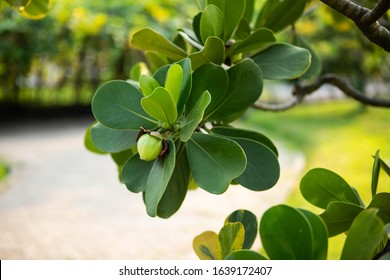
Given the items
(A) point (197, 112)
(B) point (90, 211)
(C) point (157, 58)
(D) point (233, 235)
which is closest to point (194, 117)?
(A) point (197, 112)

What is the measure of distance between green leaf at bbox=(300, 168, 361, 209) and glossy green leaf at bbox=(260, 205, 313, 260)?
105 mm

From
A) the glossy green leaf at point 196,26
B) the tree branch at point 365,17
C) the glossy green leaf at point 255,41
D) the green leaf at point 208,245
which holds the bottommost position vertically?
the green leaf at point 208,245

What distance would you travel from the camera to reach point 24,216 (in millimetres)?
2602

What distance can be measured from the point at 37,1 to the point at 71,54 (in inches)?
189

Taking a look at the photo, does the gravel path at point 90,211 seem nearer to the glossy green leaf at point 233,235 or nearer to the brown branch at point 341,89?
the brown branch at point 341,89

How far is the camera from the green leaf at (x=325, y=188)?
1.37 ft

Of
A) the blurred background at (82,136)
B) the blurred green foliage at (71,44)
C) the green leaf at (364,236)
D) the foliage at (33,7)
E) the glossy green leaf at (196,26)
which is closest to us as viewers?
the green leaf at (364,236)

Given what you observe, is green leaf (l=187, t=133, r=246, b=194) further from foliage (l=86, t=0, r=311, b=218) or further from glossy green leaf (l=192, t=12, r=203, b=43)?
glossy green leaf (l=192, t=12, r=203, b=43)

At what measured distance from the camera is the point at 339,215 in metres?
0.40

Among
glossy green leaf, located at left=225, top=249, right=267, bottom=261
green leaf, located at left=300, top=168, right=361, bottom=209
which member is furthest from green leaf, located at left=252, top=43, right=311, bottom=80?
glossy green leaf, located at left=225, top=249, right=267, bottom=261

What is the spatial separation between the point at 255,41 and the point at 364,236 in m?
0.25

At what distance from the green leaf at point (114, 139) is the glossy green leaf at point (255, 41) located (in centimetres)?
14

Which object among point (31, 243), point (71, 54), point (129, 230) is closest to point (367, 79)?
point (71, 54)

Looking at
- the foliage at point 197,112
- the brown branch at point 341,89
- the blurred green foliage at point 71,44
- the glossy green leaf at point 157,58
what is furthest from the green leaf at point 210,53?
the blurred green foliage at point 71,44
